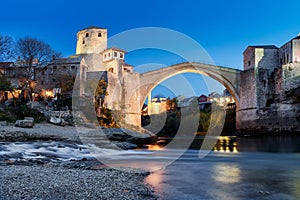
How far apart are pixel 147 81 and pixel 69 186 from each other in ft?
101

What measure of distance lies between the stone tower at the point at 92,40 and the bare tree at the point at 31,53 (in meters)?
14.0

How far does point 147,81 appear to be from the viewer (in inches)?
1385

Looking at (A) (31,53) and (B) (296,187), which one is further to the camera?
(A) (31,53)

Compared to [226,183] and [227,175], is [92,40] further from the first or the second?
[226,183]

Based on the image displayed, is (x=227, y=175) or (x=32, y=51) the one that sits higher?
(x=32, y=51)

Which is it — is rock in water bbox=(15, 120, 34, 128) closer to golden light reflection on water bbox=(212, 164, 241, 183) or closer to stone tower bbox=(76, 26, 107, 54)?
golden light reflection on water bbox=(212, 164, 241, 183)

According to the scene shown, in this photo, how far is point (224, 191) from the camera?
5031 mm

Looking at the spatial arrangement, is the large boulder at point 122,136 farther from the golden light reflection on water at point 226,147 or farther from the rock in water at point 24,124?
the golden light reflection on water at point 226,147

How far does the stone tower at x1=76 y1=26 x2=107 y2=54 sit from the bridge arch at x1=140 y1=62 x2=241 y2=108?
37.6ft

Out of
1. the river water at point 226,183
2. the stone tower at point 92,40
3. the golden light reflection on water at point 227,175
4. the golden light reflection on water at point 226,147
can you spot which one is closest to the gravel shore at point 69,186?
the river water at point 226,183

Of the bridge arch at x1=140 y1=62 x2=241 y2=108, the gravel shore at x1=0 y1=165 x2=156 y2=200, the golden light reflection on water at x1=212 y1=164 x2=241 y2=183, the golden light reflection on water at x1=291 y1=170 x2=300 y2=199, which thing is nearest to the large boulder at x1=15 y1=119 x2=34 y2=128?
the gravel shore at x1=0 y1=165 x2=156 y2=200

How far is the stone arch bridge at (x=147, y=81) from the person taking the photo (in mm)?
33125

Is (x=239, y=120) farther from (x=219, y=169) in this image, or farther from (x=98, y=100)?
(x=219, y=169)

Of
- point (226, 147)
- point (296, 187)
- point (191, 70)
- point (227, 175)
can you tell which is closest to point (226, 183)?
point (227, 175)
